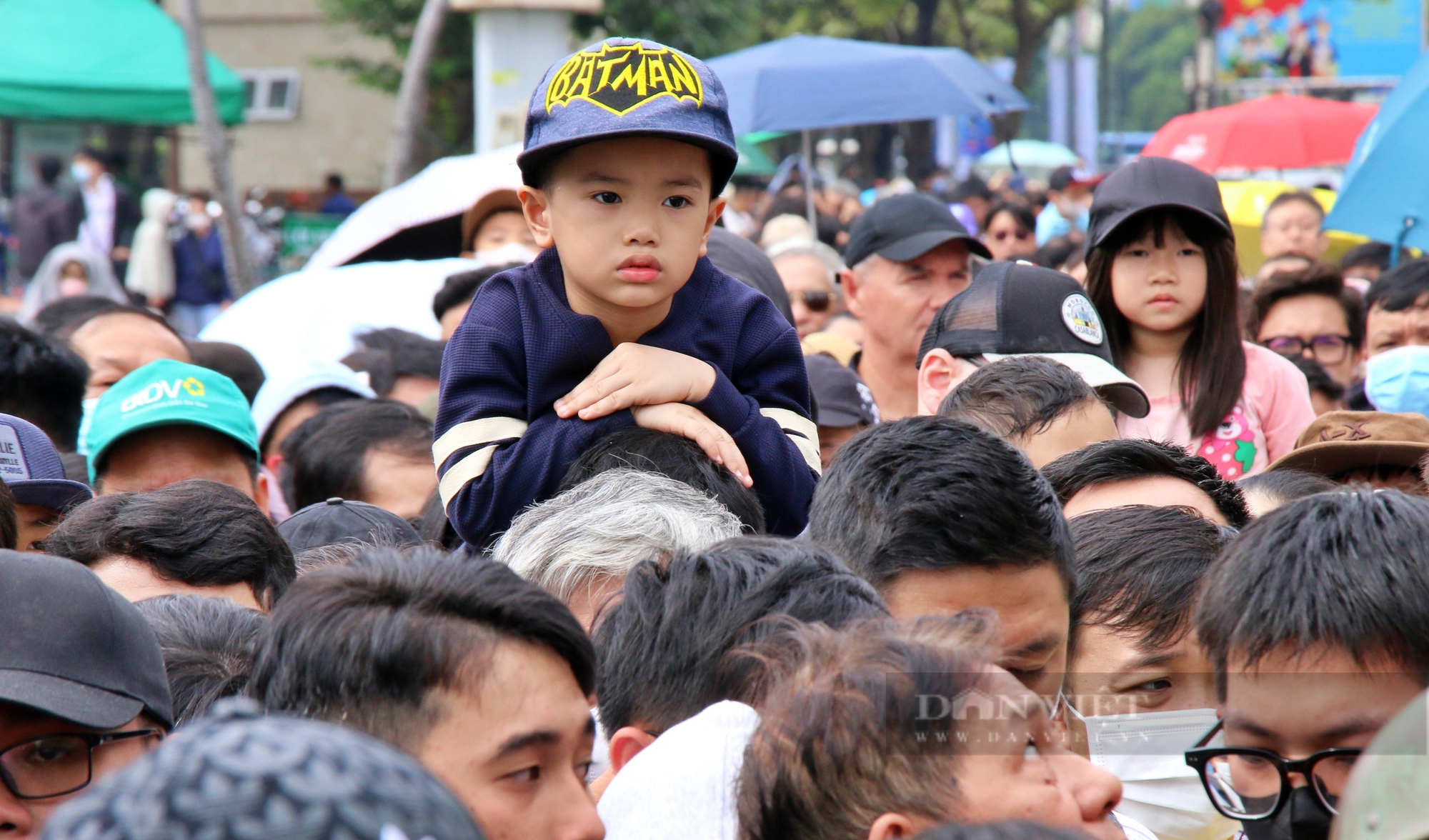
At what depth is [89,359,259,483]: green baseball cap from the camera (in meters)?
4.08

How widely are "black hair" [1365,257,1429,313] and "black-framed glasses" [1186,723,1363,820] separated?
4.15 metres

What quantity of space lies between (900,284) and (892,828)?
3.84 m

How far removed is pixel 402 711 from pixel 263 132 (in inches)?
1236

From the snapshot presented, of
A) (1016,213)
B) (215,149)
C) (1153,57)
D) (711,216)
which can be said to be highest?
(1153,57)

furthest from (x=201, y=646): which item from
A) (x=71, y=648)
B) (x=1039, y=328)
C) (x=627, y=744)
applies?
(x=1039, y=328)

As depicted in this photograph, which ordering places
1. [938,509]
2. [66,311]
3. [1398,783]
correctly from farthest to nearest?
1. [66,311]
2. [938,509]
3. [1398,783]

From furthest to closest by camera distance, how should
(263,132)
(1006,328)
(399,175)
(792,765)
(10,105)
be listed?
(263,132)
(10,105)
(399,175)
(1006,328)
(792,765)

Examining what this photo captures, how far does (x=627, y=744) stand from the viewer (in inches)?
79.3

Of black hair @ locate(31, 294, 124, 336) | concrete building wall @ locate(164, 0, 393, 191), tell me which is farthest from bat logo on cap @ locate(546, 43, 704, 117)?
concrete building wall @ locate(164, 0, 393, 191)

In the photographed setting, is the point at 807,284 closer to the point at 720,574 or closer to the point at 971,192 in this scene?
the point at 720,574

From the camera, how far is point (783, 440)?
276cm

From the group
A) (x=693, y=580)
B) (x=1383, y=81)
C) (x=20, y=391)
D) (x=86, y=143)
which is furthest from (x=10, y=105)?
(x=1383, y=81)

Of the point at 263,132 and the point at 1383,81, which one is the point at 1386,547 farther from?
the point at 263,132

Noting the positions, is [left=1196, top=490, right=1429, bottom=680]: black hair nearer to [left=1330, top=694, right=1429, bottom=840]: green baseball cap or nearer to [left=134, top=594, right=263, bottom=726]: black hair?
[left=1330, top=694, right=1429, bottom=840]: green baseball cap
